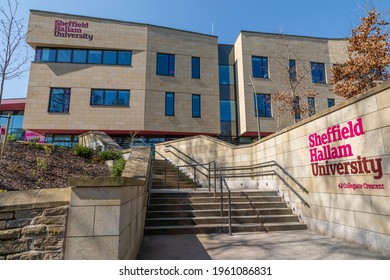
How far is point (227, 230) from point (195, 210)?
1133 mm

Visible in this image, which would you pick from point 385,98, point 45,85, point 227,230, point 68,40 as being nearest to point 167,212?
point 227,230

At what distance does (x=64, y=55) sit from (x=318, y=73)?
22.2 m

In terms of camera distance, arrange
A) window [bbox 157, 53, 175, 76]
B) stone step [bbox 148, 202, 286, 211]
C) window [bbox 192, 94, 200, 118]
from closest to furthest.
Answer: stone step [bbox 148, 202, 286, 211], window [bbox 192, 94, 200, 118], window [bbox 157, 53, 175, 76]

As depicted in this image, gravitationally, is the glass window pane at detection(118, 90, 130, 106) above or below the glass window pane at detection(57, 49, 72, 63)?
below

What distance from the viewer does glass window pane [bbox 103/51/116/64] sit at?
1933 centimetres

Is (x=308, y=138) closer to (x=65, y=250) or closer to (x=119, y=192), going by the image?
(x=119, y=192)

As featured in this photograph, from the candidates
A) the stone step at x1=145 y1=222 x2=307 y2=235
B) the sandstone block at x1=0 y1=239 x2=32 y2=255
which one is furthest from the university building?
the sandstone block at x1=0 y1=239 x2=32 y2=255

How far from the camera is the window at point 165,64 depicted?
20030 millimetres

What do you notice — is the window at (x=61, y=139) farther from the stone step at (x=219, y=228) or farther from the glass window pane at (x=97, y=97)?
the stone step at (x=219, y=228)

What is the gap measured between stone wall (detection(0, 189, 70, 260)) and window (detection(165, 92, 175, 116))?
1660 centimetres

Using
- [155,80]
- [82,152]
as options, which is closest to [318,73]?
[155,80]

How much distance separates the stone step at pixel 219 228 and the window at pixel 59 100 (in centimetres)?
1588

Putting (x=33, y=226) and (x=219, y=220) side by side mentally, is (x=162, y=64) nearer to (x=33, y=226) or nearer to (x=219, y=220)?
(x=219, y=220)

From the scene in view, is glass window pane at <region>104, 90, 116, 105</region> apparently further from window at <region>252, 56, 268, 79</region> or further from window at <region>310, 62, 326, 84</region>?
window at <region>310, 62, 326, 84</region>
